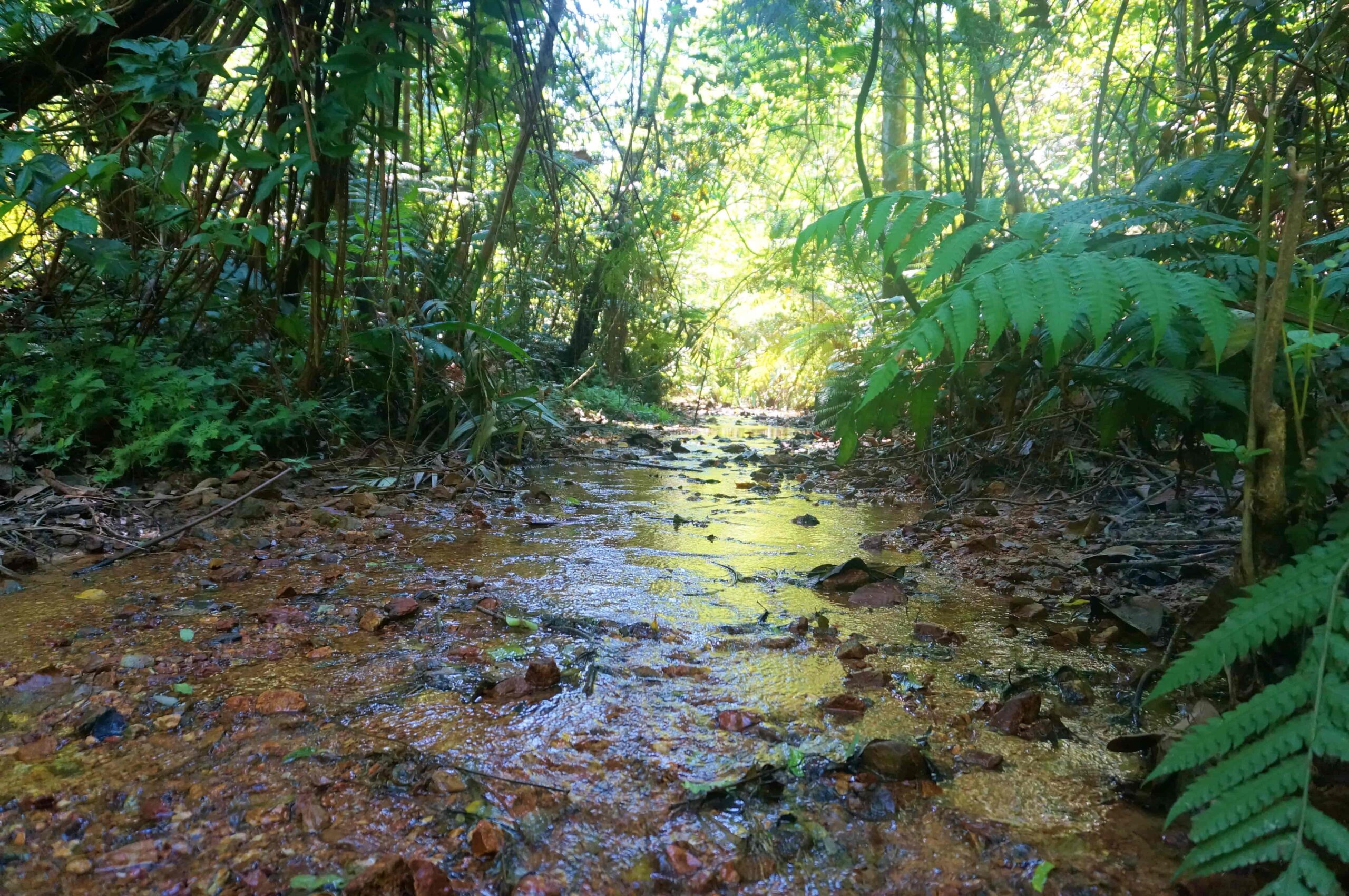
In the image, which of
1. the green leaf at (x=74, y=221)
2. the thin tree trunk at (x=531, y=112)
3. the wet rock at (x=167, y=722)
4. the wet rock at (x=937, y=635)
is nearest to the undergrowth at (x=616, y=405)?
the thin tree trunk at (x=531, y=112)

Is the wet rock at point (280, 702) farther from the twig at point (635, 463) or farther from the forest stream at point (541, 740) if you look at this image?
the twig at point (635, 463)

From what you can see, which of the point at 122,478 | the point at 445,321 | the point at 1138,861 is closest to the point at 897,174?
the point at 445,321

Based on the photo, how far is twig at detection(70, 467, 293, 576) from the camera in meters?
1.98

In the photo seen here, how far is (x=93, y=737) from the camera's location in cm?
112

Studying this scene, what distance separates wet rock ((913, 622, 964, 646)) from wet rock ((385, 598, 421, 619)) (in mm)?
1182

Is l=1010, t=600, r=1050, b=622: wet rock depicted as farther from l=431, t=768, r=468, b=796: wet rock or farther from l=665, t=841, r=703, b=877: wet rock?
l=431, t=768, r=468, b=796: wet rock

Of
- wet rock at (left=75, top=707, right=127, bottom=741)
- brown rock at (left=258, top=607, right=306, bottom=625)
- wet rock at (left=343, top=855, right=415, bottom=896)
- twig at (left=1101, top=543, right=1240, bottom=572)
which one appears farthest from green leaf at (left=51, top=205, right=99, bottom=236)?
twig at (left=1101, top=543, right=1240, bottom=572)

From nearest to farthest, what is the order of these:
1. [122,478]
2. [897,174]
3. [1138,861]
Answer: [1138,861] < [122,478] < [897,174]

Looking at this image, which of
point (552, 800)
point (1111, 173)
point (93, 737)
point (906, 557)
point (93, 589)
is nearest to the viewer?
point (552, 800)

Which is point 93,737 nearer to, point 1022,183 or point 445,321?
point 445,321

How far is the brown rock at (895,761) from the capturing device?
1.09m

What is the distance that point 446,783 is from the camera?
3.40 feet

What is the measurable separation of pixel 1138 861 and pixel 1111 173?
549 centimetres

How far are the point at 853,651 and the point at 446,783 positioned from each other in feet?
2.83
